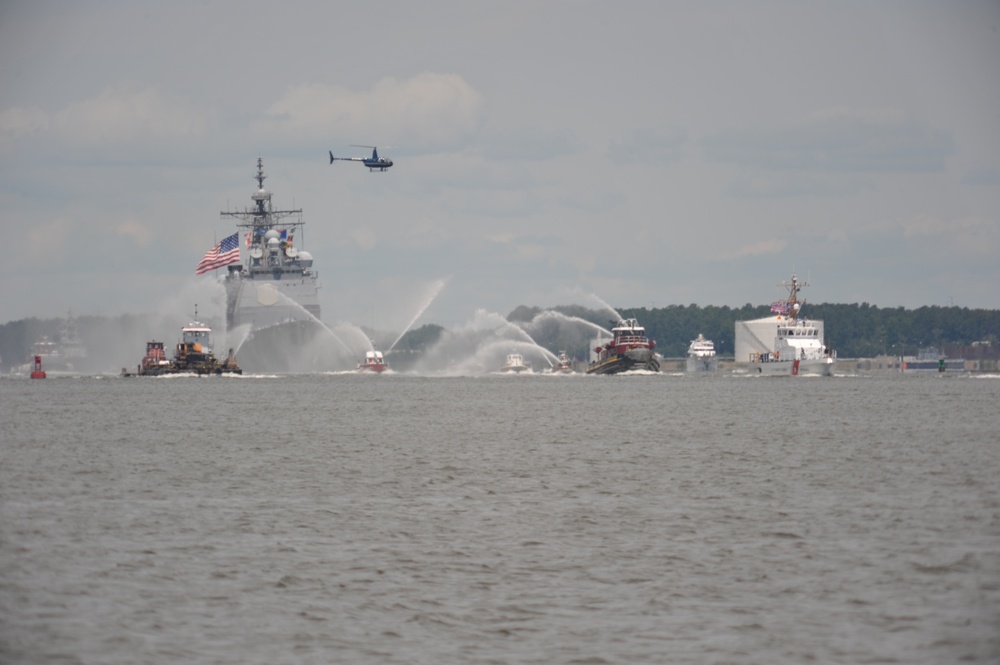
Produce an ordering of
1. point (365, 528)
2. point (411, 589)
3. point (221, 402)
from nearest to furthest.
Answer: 1. point (411, 589)
2. point (365, 528)
3. point (221, 402)

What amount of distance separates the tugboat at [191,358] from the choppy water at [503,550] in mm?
125215

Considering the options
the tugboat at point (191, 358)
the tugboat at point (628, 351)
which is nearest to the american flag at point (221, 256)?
the tugboat at point (191, 358)

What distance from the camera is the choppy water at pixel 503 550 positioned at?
2175cm

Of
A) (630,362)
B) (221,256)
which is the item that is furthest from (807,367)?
(221,256)

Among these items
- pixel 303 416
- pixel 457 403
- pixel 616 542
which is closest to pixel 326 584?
pixel 616 542

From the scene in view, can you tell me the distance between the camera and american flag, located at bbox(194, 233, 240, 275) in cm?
16112

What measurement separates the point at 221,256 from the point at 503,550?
14145cm

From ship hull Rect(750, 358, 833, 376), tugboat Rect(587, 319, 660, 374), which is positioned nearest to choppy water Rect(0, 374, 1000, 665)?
tugboat Rect(587, 319, 660, 374)

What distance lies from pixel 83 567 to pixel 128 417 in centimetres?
6316

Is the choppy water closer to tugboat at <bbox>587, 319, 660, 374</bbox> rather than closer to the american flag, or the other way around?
the american flag

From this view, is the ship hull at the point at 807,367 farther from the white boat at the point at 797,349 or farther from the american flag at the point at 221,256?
the american flag at the point at 221,256

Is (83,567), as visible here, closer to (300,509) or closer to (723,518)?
(300,509)

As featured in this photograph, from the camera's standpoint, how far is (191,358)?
611 ft

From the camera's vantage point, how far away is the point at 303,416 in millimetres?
88625
